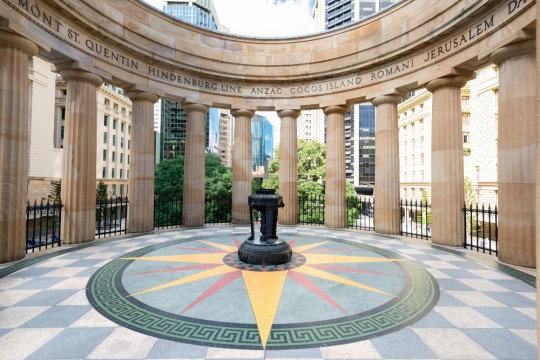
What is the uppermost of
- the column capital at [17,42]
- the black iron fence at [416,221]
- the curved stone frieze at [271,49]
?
the curved stone frieze at [271,49]

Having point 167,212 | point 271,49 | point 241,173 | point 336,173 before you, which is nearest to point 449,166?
point 336,173

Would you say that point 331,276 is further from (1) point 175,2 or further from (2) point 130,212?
(1) point 175,2

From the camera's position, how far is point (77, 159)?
9.76 m

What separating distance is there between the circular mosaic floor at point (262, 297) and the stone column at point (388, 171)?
4.88m

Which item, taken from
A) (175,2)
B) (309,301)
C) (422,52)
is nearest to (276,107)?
(422,52)

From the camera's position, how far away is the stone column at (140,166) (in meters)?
12.1

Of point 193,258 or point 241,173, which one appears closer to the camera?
point 193,258

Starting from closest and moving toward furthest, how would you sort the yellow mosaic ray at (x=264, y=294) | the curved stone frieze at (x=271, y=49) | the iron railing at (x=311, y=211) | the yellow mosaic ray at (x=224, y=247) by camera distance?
the yellow mosaic ray at (x=264, y=294) → the curved stone frieze at (x=271, y=49) → the yellow mosaic ray at (x=224, y=247) → the iron railing at (x=311, y=211)

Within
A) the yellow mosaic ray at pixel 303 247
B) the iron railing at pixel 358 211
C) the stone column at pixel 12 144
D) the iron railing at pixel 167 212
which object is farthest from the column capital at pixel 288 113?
the stone column at pixel 12 144

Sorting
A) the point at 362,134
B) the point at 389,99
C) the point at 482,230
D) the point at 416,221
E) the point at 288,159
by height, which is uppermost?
the point at 362,134

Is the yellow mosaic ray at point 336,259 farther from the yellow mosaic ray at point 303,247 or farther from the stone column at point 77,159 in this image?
the stone column at point 77,159

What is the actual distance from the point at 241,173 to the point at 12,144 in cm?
953

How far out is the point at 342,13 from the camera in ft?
Result: 285

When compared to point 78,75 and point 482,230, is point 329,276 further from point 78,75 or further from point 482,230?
point 482,230
